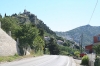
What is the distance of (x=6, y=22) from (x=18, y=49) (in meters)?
21.1

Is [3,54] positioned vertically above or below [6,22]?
below

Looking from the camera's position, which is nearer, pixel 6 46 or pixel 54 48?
pixel 6 46

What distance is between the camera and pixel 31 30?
67688 millimetres

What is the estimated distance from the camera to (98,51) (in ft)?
90.1

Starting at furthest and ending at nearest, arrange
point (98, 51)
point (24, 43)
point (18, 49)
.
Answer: point (24, 43)
point (18, 49)
point (98, 51)

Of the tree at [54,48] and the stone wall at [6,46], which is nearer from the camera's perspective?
the stone wall at [6,46]

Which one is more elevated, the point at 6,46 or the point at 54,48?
the point at 6,46

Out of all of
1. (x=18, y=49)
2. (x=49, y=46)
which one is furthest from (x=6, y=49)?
(x=49, y=46)

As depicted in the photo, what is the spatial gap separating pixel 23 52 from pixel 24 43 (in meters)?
2.43

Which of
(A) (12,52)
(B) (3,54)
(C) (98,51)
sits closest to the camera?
(C) (98,51)

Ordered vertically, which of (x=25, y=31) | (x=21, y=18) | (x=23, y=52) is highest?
(x=21, y=18)

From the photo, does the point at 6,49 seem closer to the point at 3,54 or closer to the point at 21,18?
the point at 3,54

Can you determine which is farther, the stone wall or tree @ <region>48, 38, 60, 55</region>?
tree @ <region>48, 38, 60, 55</region>

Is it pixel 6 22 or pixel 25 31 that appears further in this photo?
pixel 6 22
